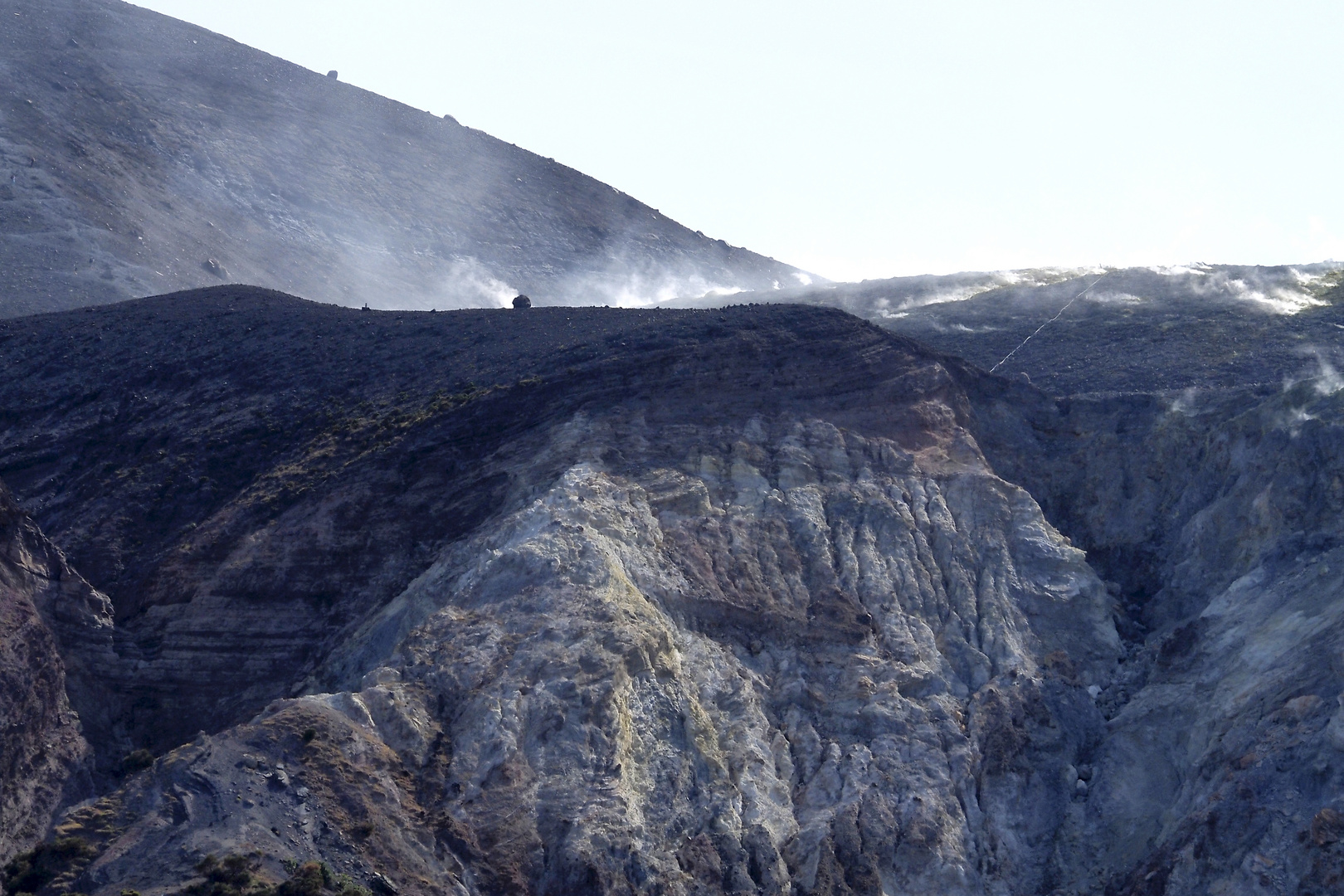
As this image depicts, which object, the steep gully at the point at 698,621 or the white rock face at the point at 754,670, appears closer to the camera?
the steep gully at the point at 698,621

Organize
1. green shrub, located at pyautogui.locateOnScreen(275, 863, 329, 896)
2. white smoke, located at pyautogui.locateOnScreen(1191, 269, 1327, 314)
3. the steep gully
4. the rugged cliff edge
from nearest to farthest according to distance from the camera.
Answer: green shrub, located at pyautogui.locateOnScreen(275, 863, 329, 896), the steep gully, the rugged cliff edge, white smoke, located at pyautogui.locateOnScreen(1191, 269, 1327, 314)

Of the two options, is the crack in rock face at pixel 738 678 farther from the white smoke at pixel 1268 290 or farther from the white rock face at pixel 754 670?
the white smoke at pixel 1268 290

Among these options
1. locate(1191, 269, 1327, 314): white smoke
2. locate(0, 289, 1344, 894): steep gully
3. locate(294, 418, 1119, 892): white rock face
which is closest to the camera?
locate(0, 289, 1344, 894): steep gully

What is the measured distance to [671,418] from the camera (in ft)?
140

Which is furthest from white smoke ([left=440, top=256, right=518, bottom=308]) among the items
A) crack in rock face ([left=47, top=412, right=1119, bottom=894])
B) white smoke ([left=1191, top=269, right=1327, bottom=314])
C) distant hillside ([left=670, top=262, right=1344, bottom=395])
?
crack in rock face ([left=47, top=412, right=1119, bottom=894])

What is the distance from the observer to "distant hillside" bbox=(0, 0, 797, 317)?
8325cm

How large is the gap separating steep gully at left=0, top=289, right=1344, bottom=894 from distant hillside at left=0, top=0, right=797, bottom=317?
37323 millimetres

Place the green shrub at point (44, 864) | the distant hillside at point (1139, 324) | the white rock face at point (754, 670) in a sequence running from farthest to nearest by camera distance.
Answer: the distant hillside at point (1139, 324) < the white rock face at point (754, 670) < the green shrub at point (44, 864)

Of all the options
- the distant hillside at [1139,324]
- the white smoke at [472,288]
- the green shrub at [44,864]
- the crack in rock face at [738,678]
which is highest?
the distant hillside at [1139,324]

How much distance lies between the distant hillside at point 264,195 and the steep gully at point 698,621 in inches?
1469

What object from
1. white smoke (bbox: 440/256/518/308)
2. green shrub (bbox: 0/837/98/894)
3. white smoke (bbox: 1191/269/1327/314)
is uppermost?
white smoke (bbox: 1191/269/1327/314)

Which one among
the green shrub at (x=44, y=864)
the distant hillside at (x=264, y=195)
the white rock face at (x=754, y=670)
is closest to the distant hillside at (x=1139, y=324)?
the white rock face at (x=754, y=670)

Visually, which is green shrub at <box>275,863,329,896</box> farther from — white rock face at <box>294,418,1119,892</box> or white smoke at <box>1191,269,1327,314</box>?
white smoke at <box>1191,269,1327,314</box>

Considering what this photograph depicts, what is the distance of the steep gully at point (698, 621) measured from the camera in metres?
30.5
